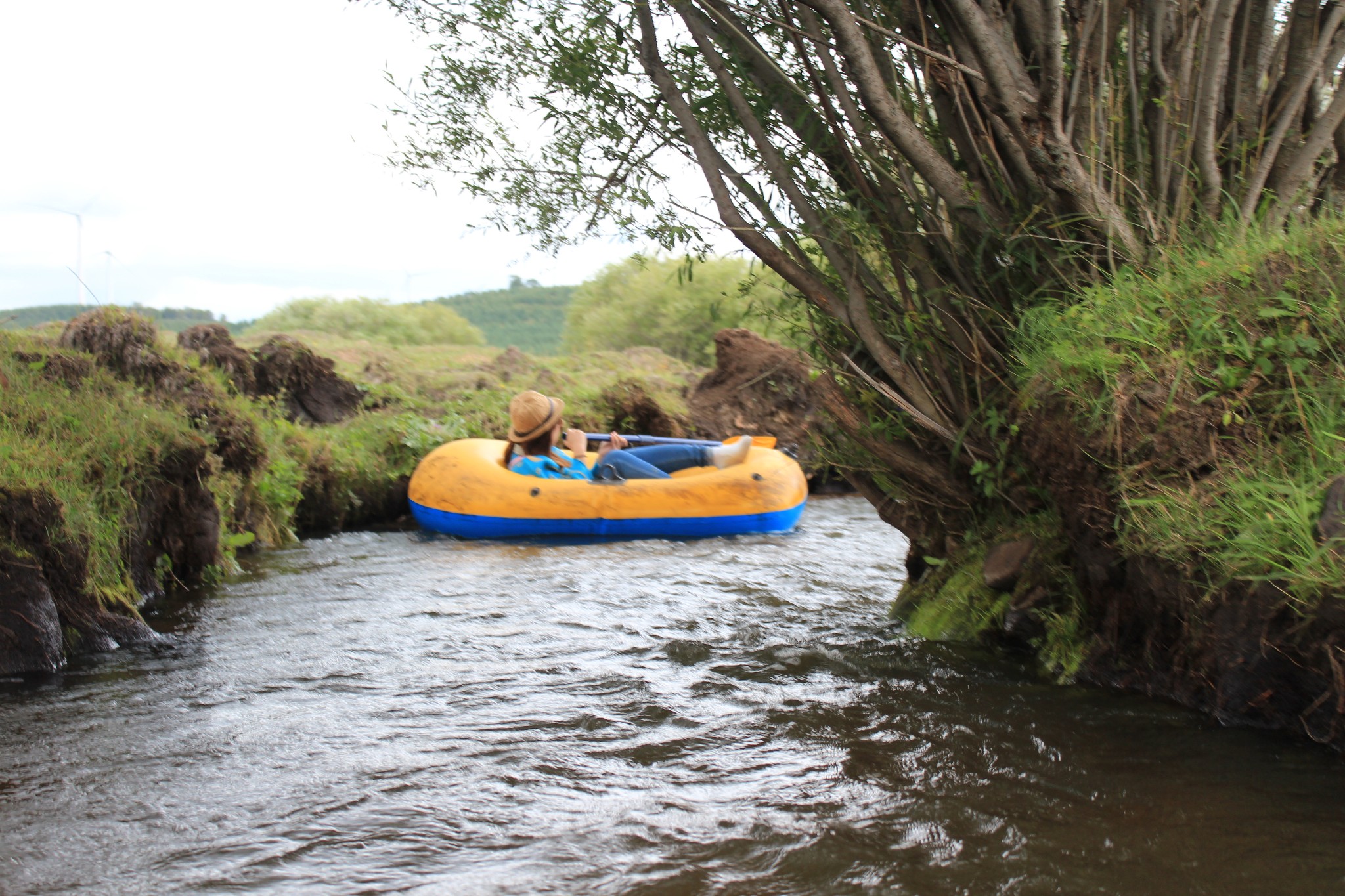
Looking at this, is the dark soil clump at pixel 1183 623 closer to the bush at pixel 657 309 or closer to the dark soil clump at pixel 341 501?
the dark soil clump at pixel 341 501

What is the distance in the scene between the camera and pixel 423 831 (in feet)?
8.78

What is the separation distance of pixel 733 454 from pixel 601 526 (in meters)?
1.46

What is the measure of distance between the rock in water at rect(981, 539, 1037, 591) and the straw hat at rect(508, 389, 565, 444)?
5.09 m

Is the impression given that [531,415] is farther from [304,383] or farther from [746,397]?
[746,397]

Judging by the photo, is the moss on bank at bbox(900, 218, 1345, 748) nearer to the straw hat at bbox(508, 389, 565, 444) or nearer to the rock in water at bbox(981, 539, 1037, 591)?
the rock in water at bbox(981, 539, 1037, 591)

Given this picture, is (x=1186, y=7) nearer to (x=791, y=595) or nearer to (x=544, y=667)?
(x=791, y=595)

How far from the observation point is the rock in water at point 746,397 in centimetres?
1279

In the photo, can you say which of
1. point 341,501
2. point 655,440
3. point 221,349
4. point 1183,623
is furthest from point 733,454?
point 1183,623

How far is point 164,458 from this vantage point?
5.53 metres

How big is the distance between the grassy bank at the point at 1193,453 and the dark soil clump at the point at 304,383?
880 centimetres

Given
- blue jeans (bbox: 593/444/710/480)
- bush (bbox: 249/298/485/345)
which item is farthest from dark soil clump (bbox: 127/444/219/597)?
bush (bbox: 249/298/485/345)

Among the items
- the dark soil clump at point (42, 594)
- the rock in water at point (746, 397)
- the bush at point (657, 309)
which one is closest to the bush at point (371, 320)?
the bush at point (657, 309)

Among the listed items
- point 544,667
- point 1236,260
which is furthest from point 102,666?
point 1236,260

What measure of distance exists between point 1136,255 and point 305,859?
11.7 feet
